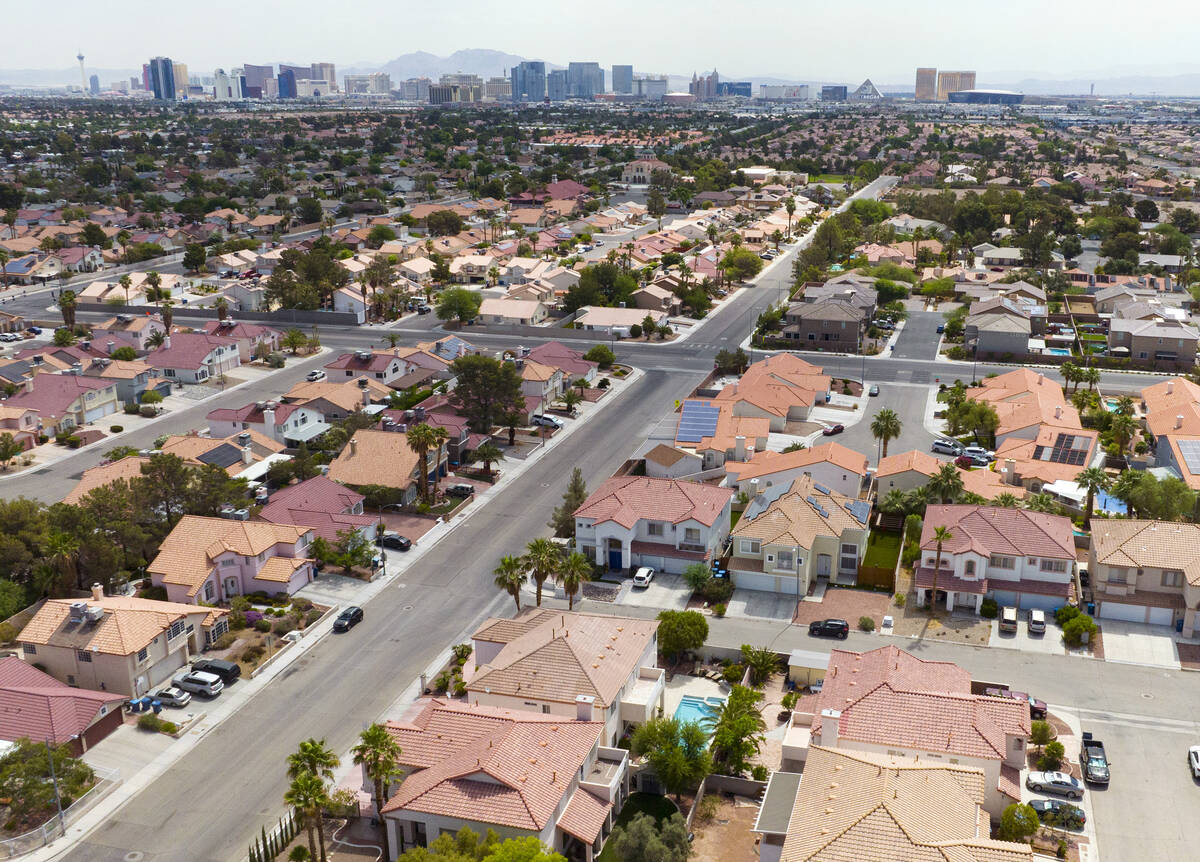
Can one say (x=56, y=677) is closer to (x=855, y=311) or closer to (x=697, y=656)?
(x=697, y=656)

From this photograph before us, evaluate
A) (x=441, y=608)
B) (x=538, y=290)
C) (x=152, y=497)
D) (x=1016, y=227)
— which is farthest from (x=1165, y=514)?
(x=1016, y=227)

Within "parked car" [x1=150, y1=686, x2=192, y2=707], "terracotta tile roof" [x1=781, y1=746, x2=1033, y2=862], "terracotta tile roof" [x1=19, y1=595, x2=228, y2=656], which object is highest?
"terracotta tile roof" [x1=781, y1=746, x2=1033, y2=862]

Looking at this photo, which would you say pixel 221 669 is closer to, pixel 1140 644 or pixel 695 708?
pixel 695 708

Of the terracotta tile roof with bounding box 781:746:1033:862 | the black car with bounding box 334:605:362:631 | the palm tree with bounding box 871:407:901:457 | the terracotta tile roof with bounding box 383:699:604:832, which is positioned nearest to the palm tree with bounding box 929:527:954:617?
the palm tree with bounding box 871:407:901:457

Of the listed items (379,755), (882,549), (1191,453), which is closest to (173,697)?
(379,755)

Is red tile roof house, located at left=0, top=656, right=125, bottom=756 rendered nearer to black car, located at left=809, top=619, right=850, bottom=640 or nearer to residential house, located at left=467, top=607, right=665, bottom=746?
residential house, located at left=467, top=607, right=665, bottom=746

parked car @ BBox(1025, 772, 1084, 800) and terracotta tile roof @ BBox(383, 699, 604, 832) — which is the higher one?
terracotta tile roof @ BBox(383, 699, 604, 832)
